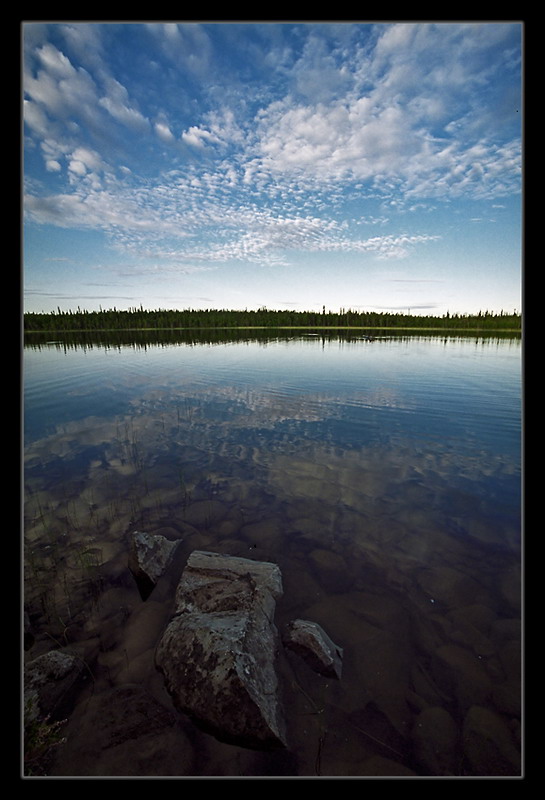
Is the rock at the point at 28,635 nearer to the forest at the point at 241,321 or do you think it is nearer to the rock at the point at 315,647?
the rock at the point at 315,647

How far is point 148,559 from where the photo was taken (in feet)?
19.6

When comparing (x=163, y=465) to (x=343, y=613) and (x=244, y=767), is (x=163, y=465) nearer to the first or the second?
(x=343, y=613)

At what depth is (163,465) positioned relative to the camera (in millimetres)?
10484

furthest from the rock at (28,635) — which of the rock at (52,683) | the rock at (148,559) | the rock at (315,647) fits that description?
the rock at (315,647)

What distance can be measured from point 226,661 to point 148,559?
3.04 meters

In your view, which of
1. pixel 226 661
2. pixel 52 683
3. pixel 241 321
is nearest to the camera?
pixel 226 661

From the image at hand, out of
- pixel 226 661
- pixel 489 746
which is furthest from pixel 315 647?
pixel 489 746

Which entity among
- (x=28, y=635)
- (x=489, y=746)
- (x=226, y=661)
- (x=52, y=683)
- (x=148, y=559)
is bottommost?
(x=489, y=746)

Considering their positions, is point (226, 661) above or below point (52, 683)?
above

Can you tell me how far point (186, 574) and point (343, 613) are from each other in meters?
2.68

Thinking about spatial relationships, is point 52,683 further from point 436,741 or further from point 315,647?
point 436,741

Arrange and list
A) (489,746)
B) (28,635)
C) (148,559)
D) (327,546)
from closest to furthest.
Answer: (489,746) < (28,635) < (148,559) < (327,546)

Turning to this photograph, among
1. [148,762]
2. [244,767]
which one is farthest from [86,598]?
[244,767]

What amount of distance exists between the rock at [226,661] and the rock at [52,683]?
1019 millimetres
